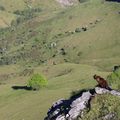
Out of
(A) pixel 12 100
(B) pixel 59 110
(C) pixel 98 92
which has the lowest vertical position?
(A) pixel 12 100

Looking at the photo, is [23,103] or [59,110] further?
[23,103]

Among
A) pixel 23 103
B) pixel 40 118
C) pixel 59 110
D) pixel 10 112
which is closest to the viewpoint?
pixel 59 110

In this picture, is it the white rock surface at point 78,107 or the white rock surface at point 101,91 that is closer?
the white rock surface at point 101,91

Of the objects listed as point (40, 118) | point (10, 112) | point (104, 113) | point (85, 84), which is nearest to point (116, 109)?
point (104, 113)

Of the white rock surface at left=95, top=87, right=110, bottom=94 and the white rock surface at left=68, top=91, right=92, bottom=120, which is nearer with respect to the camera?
the white rock surface at left=95, top=87, right=110, bottom=94

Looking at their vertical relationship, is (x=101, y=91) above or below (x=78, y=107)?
above

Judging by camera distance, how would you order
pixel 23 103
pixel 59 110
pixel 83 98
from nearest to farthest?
pixel 83 98, pixel 59 110, pixel 23 103

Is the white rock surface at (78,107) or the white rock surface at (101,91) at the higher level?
the white rock surface at (101,91)

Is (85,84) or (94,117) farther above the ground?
(94,117)

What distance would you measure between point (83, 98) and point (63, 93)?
127068mm

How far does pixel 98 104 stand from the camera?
149ft

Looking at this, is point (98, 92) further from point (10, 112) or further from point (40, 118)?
point (10, 112)

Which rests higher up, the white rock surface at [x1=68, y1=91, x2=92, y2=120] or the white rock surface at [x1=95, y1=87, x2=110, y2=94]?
the white rock surface at [x1=95, y1=87, x2=110, y2=94]

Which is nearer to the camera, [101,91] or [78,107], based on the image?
[101,91]
